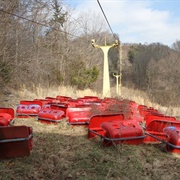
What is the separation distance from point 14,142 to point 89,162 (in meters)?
1.03

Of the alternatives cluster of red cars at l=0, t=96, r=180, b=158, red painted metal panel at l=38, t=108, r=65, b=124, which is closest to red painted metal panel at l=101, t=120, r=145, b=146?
cluster of red cars at l=0, t=96, r=180, b=158

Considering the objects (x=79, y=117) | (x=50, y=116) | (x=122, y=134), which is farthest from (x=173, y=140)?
(x=50, y=116)

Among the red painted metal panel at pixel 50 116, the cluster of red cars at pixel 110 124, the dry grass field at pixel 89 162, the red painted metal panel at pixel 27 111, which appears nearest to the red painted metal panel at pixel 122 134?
the cluster of red cars at pixel 110 124

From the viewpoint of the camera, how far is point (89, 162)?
10.6 feet

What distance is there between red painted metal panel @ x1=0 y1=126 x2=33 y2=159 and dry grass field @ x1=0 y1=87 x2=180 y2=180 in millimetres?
101

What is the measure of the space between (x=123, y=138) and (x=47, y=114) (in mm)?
2410

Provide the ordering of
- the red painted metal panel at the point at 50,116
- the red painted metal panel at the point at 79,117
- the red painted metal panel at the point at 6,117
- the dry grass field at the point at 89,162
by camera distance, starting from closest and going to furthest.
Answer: the dry grass field at the point at 89,162 < the red painted metal panel at the point at 6,117 < the red painted metal panel at the point at 79,117 < the red painted metal panel at the point at 50,116

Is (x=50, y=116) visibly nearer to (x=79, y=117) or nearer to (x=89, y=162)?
(x=79, y=117)

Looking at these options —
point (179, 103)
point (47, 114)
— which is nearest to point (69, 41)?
point (179, 103)

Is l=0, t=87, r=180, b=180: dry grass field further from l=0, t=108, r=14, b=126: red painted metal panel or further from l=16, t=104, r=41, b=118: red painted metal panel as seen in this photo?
l=16, t=104, r=41, b=118: red painted metal panel

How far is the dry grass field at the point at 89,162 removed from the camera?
2.86 m

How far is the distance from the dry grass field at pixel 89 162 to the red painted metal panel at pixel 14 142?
10 cm

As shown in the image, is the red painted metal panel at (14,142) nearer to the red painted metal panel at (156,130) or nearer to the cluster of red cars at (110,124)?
the cluster of red cars at (110,124)

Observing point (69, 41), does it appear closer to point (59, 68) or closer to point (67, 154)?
point (59, 68)
